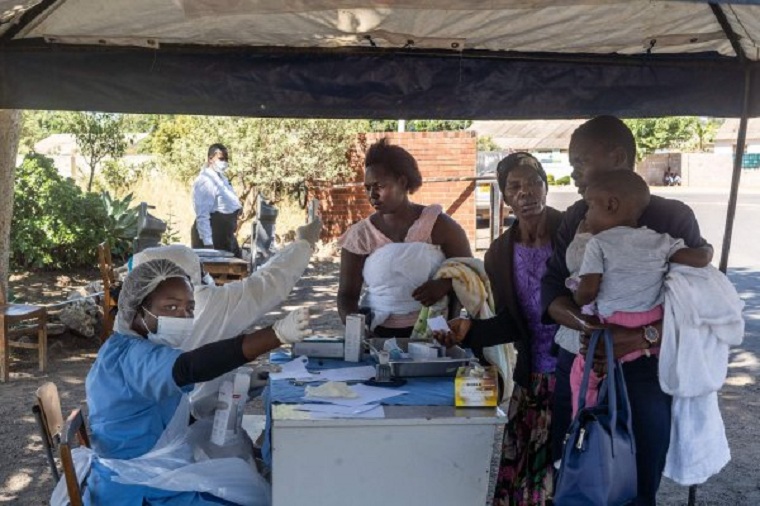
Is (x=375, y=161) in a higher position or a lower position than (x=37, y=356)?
higher

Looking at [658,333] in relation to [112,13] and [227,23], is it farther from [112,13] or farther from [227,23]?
[112,13]

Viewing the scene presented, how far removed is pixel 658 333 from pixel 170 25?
2.42m

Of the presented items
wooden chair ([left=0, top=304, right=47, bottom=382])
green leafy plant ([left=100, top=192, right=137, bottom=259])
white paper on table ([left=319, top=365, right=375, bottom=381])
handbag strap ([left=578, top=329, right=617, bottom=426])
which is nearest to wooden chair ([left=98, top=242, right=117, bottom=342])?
wooden chair ([left=0, top=304, right=47, bottom=382])

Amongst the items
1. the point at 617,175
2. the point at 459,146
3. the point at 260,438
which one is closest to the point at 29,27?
the point at 260,438

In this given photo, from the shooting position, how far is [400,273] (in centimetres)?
385

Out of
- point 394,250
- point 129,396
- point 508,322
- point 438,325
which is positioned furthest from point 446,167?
point 129,396

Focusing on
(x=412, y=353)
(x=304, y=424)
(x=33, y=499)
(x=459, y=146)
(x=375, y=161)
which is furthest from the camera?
(x=459, y=146)

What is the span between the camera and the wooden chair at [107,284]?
320 inches

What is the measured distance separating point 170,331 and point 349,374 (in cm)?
64

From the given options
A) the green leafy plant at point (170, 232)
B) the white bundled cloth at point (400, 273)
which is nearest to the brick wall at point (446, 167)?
the green leafy plant at point (170, 232)

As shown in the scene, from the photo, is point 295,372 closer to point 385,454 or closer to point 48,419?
point 385,454

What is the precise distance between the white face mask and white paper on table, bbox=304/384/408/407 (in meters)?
0.52

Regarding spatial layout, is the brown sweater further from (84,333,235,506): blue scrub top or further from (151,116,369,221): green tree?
(151,116,369,221): green tree

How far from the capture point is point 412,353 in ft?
10.8
